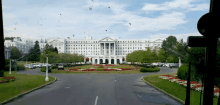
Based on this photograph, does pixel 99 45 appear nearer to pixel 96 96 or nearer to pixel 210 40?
pixel 96 96

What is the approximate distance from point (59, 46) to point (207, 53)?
146917mm

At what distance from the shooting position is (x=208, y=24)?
2.05 metres

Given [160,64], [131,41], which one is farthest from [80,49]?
[160,64]

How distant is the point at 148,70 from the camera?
43.3 metres

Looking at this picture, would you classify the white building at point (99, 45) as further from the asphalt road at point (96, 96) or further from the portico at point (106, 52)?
the asphalt road at point (96, 96)

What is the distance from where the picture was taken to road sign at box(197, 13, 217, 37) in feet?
6.65

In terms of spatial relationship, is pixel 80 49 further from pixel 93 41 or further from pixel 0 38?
pixel 0 38

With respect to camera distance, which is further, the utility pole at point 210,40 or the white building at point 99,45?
the white building at point 99,45

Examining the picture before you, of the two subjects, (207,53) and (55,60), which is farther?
(55,60)

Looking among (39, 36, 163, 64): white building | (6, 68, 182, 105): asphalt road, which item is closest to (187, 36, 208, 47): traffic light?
(6, 68, 182, 105): asphalt road

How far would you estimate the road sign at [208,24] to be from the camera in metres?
2.03

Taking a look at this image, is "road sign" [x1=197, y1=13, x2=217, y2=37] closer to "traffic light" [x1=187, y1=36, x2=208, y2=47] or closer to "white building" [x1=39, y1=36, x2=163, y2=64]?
"traffic light" [x1=187, y1=36, x2=208, y2=47]

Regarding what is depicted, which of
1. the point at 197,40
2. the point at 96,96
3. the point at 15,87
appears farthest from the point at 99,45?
the point at 197,40

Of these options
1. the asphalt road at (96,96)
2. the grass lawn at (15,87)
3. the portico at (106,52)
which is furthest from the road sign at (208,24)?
the portico at (106,52)
